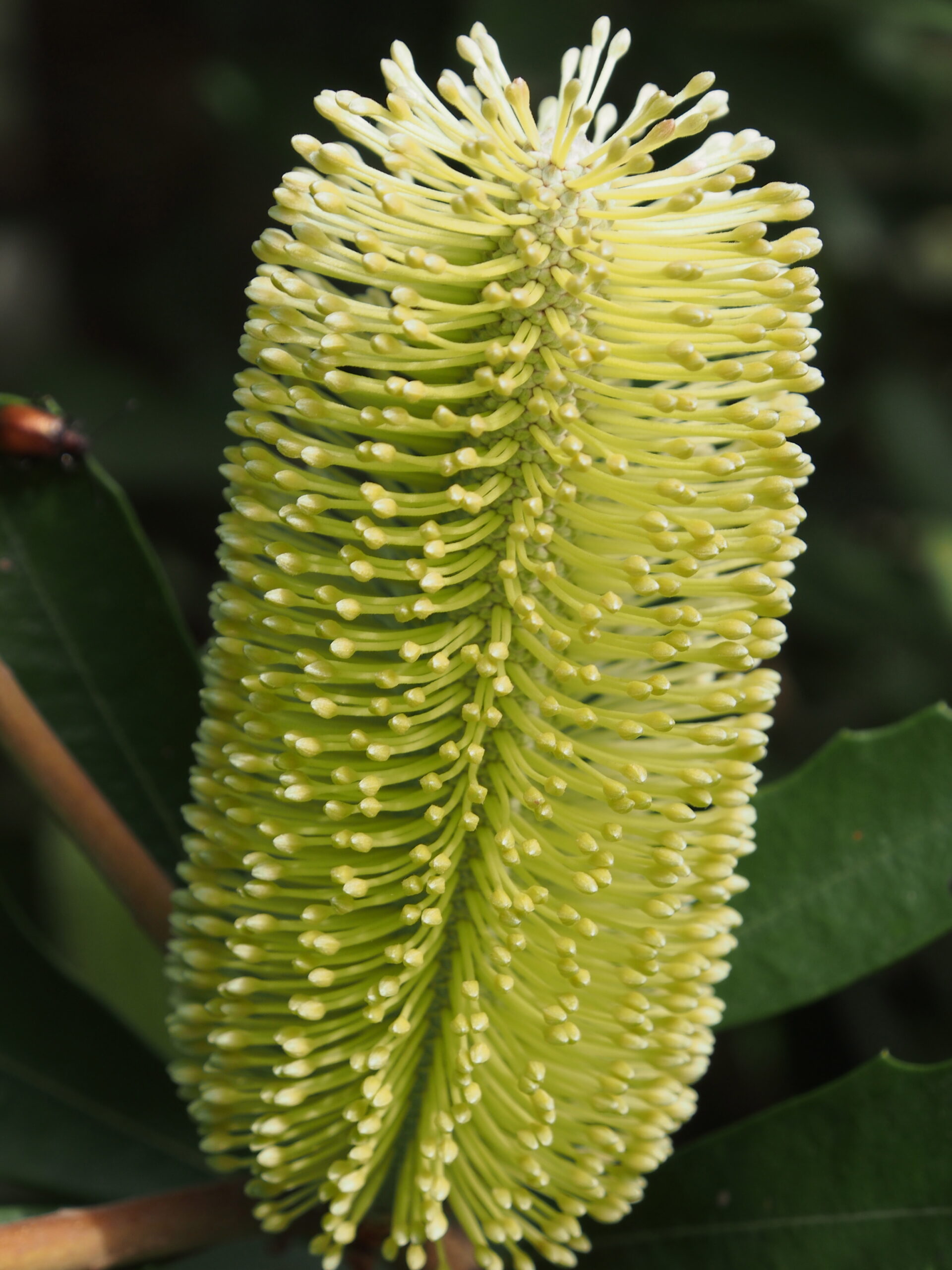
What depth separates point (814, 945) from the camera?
5.96 feet

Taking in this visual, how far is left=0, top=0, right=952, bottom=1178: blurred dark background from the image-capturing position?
293 cm

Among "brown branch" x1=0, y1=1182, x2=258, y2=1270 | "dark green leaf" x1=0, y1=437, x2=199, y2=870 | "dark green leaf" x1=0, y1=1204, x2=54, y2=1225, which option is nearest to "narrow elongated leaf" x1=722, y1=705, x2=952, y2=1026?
"brown branch" x1=0, y1=1182, x2=258, y2=1270

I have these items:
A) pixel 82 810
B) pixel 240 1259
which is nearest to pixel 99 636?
pixel 82 810

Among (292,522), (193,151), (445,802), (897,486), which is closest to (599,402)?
(292,522)

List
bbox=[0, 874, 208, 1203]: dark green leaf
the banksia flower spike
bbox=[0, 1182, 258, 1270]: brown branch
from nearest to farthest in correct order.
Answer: the banksia flower spike → bbox=[0, 1182, 258, 1270]: brown branch → bbox=[0, 874, 208, 1203]: dark green leaf

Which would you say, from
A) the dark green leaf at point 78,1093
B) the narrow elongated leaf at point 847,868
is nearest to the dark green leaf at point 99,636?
the dark green leaf at point 78,1093

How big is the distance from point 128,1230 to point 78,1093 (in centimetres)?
44

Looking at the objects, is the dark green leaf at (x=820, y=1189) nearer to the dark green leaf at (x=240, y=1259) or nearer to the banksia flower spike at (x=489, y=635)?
the banksia flower spike at (x=489, y=635)

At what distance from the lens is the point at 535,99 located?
3.25 meters

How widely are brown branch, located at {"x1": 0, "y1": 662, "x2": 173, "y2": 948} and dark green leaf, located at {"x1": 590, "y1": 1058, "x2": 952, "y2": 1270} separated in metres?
0.82

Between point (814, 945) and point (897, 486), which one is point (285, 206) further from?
point (897, 486)

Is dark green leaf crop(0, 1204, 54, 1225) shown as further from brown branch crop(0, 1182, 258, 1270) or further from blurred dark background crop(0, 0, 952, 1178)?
blurred dark background crop(0, 0, 952, 1178)

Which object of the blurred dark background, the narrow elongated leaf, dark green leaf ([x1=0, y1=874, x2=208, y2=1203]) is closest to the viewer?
the narrow elongated leaf

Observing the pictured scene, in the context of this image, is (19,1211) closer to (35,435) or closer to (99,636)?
(99,636)
